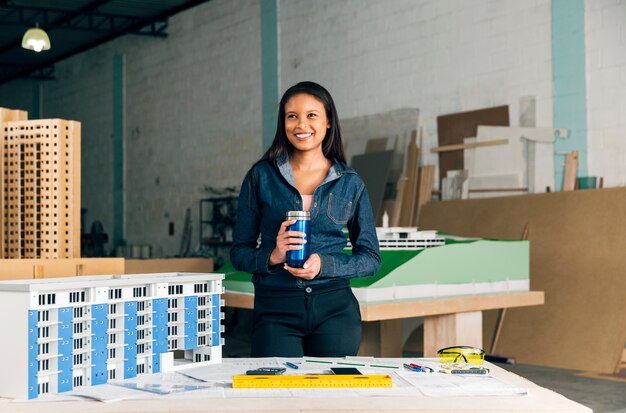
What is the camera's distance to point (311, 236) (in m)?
2.02

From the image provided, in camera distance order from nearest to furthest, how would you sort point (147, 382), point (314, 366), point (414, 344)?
point (147, 382)
point (314, 366)
point (414, 344)

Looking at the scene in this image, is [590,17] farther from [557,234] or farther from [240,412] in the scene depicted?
[240,412]

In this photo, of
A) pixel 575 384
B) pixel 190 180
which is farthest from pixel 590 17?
pixel 190 180

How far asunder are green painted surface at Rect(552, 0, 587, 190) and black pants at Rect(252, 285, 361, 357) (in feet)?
13.9

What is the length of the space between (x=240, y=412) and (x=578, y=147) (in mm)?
5039

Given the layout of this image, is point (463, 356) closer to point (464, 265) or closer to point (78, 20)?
point (464, 265)

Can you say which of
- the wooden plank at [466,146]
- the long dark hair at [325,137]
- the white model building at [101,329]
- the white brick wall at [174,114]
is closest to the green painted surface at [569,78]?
the wooden plank at [466,146]

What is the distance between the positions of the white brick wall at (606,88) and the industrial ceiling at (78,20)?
5.74 m

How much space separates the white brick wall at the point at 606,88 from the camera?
5.61 m

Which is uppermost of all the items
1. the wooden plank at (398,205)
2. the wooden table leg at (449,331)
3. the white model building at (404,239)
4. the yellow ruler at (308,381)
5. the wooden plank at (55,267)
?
the wooden plank at (398,205)

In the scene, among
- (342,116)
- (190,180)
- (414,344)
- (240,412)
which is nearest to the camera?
(240,412)

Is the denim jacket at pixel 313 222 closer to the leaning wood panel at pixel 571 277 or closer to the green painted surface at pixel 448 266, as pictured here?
the green painted surface at pixel 448 266

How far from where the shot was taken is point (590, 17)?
5.79m

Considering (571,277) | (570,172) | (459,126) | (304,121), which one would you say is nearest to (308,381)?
(304,121)
